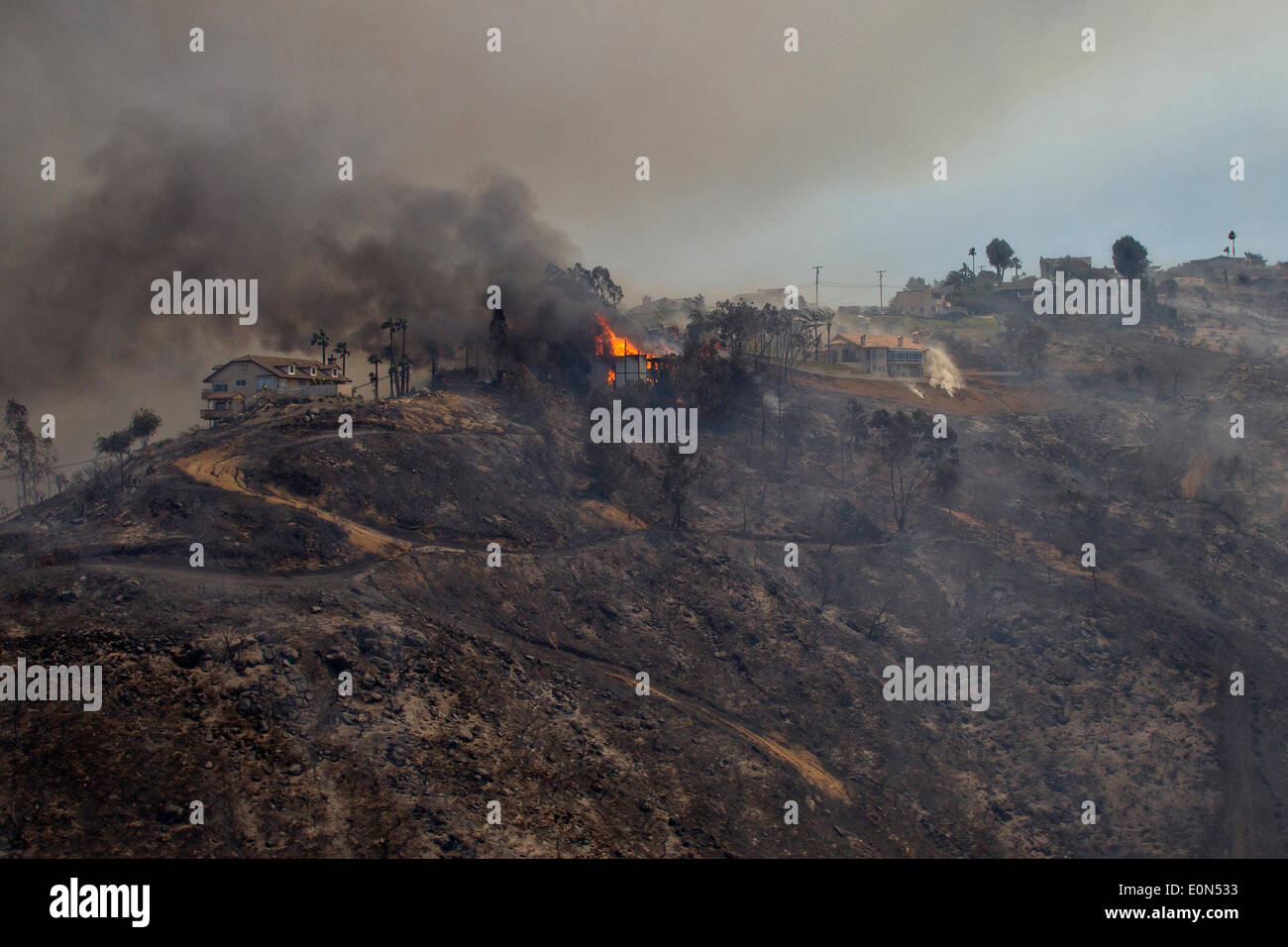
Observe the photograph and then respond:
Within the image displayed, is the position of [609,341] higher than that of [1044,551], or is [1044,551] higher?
[609,341]

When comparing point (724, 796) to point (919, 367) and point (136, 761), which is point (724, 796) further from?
point (919, 367)

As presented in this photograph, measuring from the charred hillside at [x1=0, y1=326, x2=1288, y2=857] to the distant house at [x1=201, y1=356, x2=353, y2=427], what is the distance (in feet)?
47.0

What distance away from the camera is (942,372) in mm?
116688

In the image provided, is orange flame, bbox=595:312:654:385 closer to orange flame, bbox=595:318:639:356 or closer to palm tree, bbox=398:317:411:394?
orange flame, bbox=595:318:639:356

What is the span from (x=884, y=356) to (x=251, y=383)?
85366 millimetres

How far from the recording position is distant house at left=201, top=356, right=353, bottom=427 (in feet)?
281

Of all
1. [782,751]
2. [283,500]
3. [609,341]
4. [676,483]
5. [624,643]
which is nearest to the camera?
[782,751]

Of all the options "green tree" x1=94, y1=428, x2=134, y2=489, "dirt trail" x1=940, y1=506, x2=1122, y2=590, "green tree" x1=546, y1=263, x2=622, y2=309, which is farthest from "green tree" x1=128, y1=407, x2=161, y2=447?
"dirt trail" x1=940, y1=506, x2=1122, y2=590

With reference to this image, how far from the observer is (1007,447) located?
92.1m

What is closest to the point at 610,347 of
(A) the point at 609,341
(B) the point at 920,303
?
(A) the point at 609,341

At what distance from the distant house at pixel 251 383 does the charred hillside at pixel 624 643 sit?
1432 cm

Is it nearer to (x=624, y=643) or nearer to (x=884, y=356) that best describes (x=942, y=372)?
(x=884, y=356)
